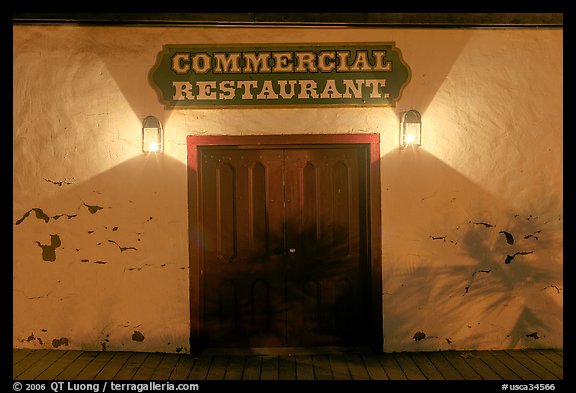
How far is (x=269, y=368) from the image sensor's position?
5352 millimetres

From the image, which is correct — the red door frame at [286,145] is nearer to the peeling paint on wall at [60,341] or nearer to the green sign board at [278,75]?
the green sign board at [278,75]

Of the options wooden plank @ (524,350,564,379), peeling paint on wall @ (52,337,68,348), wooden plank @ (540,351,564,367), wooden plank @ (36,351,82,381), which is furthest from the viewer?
peeling paint on wall @ (52,337,68,348)

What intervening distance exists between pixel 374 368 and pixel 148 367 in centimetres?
220

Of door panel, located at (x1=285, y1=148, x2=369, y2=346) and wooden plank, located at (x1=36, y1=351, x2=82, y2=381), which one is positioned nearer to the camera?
wooden plank, located at (x1=36, y1=351, x2=82, y2=381)

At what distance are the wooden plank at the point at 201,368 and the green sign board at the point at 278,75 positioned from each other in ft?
8.55

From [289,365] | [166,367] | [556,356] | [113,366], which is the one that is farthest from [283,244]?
[556,356]

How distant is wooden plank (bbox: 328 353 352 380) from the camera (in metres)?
5.16

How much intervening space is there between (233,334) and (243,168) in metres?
1.77

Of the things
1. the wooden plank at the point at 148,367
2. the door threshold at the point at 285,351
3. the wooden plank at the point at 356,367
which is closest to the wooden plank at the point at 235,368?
the door threshold at the point at 285,351

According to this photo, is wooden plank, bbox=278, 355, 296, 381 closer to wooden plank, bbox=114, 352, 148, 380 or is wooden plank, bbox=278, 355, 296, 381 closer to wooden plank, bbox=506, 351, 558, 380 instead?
wooden plank, bbox=114, 352, 148, 380

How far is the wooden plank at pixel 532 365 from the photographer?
5.08 metres

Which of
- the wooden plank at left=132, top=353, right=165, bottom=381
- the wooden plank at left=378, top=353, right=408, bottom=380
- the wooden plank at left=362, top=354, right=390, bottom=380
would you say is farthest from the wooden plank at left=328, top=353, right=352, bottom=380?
the wooden plank at left=132, top=353, right=165, bottom=381

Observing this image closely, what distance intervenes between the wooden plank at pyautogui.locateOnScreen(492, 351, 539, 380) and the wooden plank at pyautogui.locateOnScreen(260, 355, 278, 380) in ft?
7.42
